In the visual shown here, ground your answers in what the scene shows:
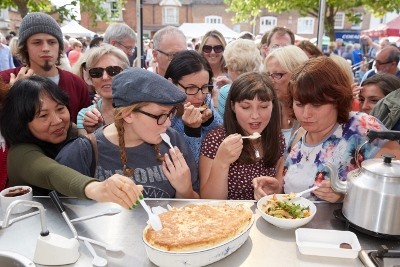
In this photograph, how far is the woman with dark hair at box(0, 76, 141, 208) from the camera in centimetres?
158

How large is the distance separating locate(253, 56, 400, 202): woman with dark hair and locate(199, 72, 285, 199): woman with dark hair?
0.22 metres

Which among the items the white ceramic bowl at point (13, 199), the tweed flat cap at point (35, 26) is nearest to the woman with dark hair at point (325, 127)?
the white ceramic bowl at point (13, 199)

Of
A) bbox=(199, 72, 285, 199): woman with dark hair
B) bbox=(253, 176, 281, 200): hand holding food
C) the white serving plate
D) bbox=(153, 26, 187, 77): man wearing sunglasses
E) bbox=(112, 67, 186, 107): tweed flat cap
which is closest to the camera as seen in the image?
the white serving plate

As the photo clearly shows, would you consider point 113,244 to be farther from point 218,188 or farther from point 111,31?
point 111,31

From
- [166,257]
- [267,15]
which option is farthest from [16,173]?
[267,15]

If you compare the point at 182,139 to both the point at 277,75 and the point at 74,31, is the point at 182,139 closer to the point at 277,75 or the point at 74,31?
the point at 277,75

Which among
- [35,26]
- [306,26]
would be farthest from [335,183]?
[306,26]

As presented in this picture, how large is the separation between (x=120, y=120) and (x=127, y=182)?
0.52 m

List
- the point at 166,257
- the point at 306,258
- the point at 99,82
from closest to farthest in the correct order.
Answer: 1. the point at 166,257
2. the point at 306,258
3. the point at 99,82

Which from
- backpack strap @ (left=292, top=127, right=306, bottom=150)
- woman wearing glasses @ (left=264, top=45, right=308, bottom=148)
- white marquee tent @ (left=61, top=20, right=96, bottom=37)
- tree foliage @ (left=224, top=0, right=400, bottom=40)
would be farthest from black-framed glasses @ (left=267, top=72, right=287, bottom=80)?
white marquee tent @ (left=61, top=20, right=96, bottom=37)

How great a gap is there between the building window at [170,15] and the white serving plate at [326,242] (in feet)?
95.8

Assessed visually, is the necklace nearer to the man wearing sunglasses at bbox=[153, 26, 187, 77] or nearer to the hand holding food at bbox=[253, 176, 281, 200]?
the hand holding food at bbox=[253, 176, 281, 200]

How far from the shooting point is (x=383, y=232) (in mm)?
1384

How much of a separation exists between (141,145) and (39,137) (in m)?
0.58
